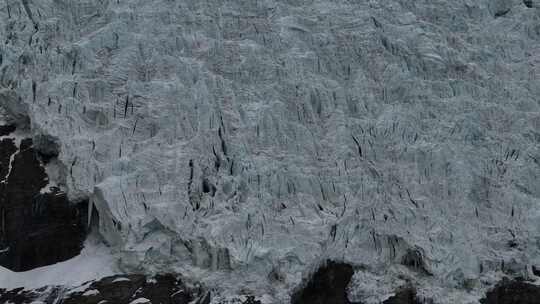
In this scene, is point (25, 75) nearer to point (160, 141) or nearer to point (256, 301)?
point (160, 141)

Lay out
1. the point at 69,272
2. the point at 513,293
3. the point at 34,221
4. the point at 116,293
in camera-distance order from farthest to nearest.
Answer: the point at 34,221 < the point at 513,293 < the point at 69,272 < the point at 116,293

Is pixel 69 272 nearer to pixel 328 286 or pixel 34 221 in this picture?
pixel 34 221

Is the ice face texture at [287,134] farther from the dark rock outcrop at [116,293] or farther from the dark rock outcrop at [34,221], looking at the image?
the dark rock outcrop at [34,221]

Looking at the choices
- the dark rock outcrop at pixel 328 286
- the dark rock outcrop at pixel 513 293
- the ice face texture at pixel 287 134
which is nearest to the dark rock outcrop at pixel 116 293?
the ice face texture at pixel 287 134

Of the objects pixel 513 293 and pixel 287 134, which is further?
pixel 287 134

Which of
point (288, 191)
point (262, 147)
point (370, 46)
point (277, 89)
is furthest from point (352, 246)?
point (370, 46)

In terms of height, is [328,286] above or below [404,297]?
above

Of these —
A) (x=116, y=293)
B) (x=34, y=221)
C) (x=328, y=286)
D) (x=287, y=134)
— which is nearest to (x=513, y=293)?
(x=328, y=286)
